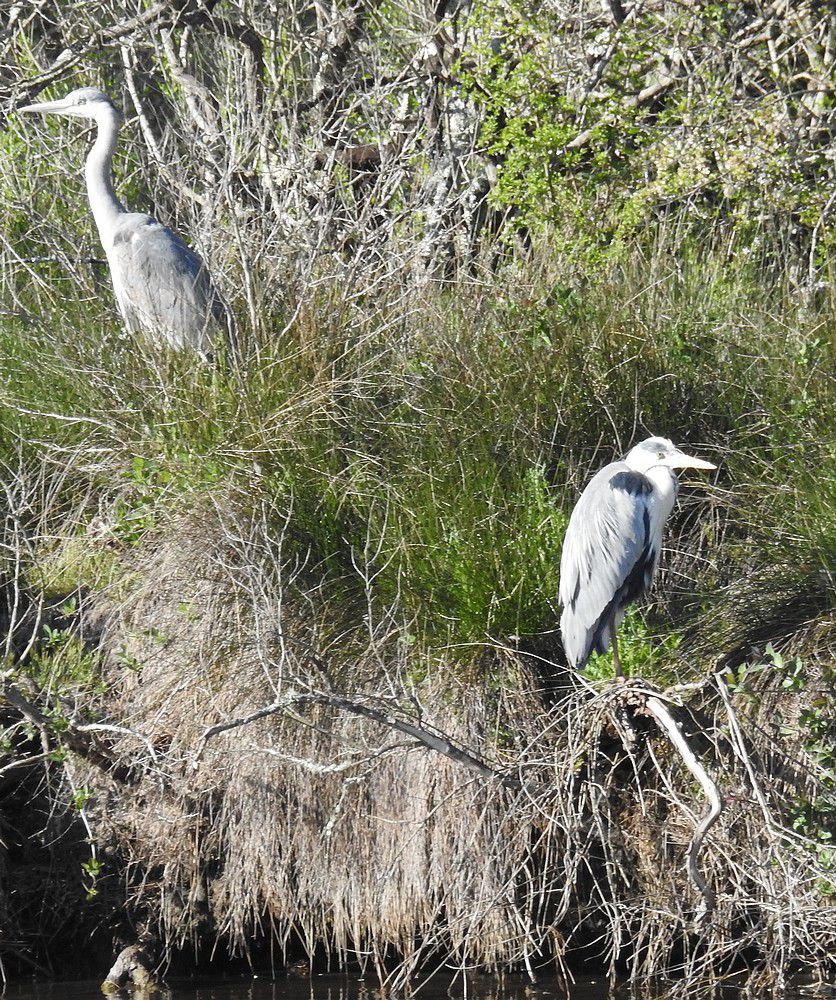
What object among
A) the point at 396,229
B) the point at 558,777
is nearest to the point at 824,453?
the point at 558,777

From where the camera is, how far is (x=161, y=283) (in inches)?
222

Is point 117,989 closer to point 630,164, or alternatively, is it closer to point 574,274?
point 574,274

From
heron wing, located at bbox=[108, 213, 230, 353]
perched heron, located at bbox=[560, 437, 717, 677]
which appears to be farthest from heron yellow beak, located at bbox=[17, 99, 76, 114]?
perched heron, located at bbox=[560, 437, 717, 677]

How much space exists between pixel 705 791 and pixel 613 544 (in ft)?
2.88

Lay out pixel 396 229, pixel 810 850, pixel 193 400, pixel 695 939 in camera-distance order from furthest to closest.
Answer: pixel 396 229 → pixel 193 400 → pixel 695 939 → pixel 810 850

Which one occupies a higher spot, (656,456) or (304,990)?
Answer: (656,456)

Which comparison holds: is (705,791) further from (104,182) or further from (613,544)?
(104,182)

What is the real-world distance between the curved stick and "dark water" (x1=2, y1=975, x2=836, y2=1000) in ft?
1.46

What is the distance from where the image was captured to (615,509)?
13.2 feet

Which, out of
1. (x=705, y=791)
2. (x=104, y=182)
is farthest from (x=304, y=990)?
(x=104, y=182)

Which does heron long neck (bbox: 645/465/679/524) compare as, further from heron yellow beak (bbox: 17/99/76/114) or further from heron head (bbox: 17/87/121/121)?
heron yellow beak (bbox: 17/99/76/114)

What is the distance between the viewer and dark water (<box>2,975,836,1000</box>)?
4000 millimetres

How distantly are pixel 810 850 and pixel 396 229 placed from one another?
357cm

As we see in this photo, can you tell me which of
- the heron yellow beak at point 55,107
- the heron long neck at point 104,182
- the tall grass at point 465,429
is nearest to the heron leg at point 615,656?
the tall grass at point 465,429
